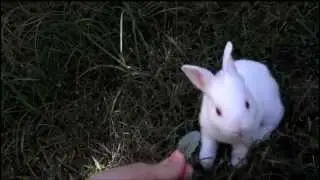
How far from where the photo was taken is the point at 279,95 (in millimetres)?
3205

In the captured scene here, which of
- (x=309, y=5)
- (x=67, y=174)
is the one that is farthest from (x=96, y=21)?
(x=309, y=5)

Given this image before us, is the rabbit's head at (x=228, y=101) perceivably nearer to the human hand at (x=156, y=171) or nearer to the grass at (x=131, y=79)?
the human hand at (x=156, y=171)

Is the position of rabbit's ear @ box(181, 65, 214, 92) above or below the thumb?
above

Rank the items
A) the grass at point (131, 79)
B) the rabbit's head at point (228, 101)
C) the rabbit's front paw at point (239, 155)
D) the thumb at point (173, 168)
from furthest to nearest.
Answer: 1. the grass at point (131, 79)
2. the rabbit's front paw at point (239, 155)
3. the thumb at point (173, 168)
4. the rabbit's head at point (228, 101)

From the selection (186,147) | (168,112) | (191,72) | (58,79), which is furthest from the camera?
(58,79)

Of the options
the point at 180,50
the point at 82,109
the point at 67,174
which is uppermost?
the point at 180,50

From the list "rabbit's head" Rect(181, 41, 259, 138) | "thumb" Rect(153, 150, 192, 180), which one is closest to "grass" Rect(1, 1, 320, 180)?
"thumb" Rect(153, 150, 192, 180)

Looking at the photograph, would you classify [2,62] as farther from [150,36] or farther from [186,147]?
[186,147]

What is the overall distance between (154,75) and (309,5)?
927 mm

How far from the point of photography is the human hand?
279cm

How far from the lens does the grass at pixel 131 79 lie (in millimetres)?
3309

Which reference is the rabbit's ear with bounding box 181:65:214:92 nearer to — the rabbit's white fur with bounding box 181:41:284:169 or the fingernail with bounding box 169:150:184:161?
the rabbit's white fur with bounding box 181:41:284:169

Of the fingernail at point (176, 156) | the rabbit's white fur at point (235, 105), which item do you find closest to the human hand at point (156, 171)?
the fingernail at point (176, 156)

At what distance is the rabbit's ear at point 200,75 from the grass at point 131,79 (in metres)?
0.37
